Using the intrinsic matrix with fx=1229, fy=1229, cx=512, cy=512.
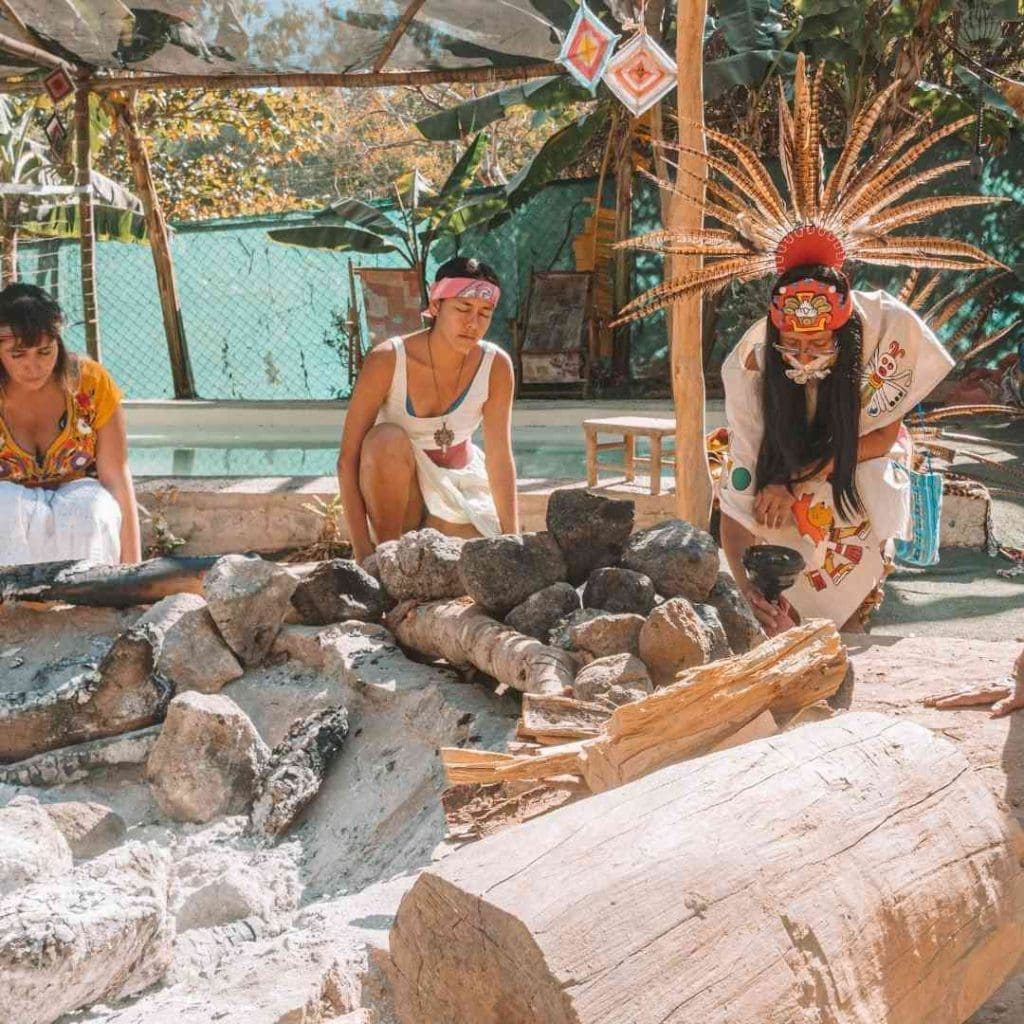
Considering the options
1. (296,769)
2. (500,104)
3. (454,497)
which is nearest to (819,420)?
(454,497)

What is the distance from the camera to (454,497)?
459 cm

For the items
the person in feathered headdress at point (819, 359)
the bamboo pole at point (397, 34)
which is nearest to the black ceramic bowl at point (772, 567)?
the person in feathered headdress at point (819, 359)

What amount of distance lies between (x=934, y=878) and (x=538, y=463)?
8.42 m

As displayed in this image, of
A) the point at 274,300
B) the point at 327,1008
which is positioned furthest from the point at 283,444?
the point at 327,1008

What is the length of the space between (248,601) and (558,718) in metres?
1.32

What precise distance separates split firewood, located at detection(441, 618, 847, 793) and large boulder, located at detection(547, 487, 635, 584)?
95 cm

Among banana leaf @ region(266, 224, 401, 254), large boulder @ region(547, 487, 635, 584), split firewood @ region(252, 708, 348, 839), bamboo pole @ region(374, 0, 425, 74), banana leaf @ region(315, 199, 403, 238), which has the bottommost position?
split firewood @ region(252, 708, 348, 839)

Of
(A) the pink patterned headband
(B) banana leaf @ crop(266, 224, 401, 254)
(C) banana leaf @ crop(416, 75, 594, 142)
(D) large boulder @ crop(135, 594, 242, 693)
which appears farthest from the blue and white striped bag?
(B) banana leaf @ crop(266, 224, 401, 254)

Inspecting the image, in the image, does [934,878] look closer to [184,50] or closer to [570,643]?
[570,643]

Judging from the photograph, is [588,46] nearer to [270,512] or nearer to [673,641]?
[270,512]

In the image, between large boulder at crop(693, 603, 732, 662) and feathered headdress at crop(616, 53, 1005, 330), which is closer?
large boulder at crop(693, 603, 732, 662)

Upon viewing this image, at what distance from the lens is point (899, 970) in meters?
1.73

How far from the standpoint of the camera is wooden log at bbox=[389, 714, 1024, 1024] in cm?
150

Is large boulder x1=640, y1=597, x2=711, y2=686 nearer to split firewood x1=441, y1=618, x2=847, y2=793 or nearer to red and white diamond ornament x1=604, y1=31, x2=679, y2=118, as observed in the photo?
split firewood x1=441, y1=618, x2=847, y2=793
